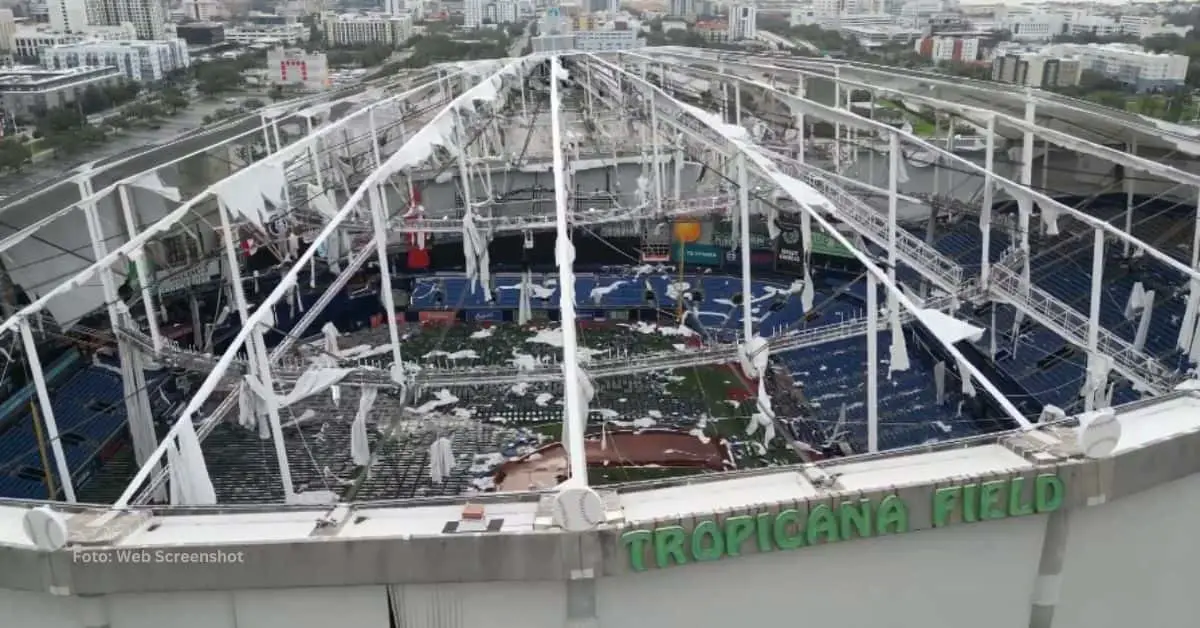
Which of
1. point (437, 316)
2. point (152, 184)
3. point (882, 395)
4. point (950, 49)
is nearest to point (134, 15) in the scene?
point (950, 49)

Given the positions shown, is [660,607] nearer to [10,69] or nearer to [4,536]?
[4,536]

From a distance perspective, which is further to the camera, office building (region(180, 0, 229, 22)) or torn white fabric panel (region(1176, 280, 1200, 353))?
office building (region(180, 0, 229, 22))

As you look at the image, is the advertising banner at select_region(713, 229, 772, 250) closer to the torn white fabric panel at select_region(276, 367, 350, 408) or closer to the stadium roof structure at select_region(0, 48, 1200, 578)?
the stadium roof structure at select_region(0, 48, 1200, 578)

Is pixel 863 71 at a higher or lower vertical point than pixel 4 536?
higher

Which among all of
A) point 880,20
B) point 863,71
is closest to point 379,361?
point 863,71

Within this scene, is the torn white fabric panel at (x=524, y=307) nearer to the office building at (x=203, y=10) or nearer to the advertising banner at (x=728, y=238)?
Answer: the advertising banner at (x=728, y=238)

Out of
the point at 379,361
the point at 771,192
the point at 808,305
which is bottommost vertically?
the point at 379,361

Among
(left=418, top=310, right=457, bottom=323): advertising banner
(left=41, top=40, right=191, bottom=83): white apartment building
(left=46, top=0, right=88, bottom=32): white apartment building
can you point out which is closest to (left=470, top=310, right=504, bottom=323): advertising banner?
(left=418, top=310, right=457, bottom=323): advertising banner
